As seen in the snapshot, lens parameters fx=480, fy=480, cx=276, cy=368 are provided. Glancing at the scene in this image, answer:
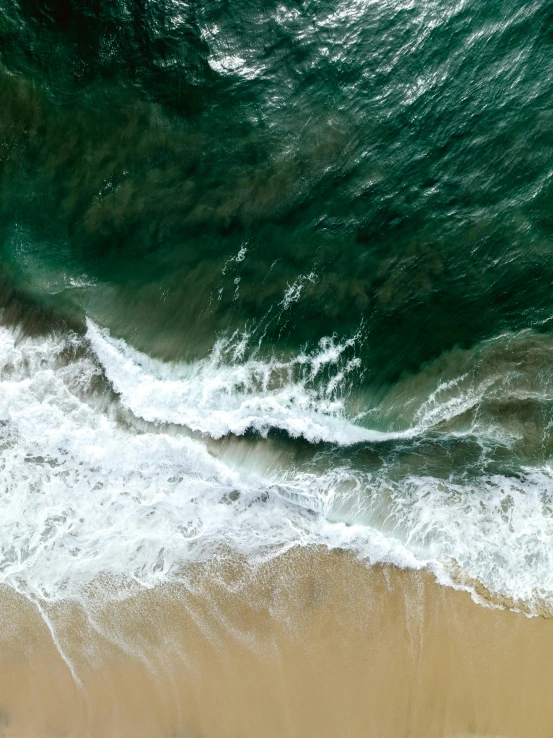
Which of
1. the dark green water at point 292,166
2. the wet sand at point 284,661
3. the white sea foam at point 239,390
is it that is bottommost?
the wet sand at point 284,661

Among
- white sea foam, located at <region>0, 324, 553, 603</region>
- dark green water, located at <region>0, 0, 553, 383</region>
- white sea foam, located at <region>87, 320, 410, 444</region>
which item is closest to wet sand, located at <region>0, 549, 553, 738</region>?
white sea foam, located at <region>0, 324, 553, 603</region>

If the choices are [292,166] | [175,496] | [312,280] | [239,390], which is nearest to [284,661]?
[175,496]

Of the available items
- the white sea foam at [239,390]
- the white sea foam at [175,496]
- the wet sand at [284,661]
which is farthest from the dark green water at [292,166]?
the wet sand at [284,661]

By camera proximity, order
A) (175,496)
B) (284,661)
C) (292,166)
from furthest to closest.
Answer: (292,166) → (175,496) → (284,661)

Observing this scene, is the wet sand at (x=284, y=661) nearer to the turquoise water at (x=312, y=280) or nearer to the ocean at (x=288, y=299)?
the ocean at (x=288, y=299)

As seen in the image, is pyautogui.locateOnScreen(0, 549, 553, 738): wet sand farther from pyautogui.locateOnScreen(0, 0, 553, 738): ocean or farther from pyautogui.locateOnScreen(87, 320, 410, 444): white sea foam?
pyautogui.locateOnScreen(87, 320, 410, 444): white sea foam

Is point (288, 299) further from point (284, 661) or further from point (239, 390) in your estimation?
point (284, 661)
